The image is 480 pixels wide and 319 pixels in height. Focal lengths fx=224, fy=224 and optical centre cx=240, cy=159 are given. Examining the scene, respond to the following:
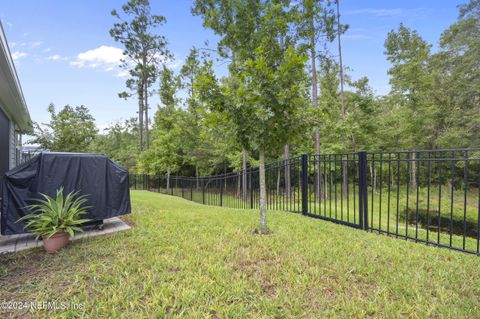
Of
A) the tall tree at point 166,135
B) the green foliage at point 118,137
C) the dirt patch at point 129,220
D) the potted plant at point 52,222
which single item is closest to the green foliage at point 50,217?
the potted plant at point 52,222

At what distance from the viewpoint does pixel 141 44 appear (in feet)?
56.5

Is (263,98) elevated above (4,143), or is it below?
above

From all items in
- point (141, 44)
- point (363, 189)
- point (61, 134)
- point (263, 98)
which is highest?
point (141, 44)

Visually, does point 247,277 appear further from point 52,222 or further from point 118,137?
point 118,137

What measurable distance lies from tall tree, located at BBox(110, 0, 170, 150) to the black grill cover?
1441cm

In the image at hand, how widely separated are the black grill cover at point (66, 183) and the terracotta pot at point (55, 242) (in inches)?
20.8

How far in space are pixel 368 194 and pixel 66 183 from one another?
11.8 m

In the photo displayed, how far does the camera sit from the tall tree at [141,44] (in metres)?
16.5

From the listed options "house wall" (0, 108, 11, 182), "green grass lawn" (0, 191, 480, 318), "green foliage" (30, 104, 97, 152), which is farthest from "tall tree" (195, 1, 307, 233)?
"green foliage" (30, 104, 97, 152)

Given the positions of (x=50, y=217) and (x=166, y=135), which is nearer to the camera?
(x=50, y=217)

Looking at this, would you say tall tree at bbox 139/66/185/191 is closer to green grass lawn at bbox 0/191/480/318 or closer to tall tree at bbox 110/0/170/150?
tall tree at bbox 110/0/170/150

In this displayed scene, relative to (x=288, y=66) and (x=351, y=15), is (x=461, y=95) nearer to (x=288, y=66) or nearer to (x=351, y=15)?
(x=351, y=15)

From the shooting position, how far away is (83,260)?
268cm

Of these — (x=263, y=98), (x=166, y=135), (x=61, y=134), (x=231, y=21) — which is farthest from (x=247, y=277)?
(x=166, y=135)
